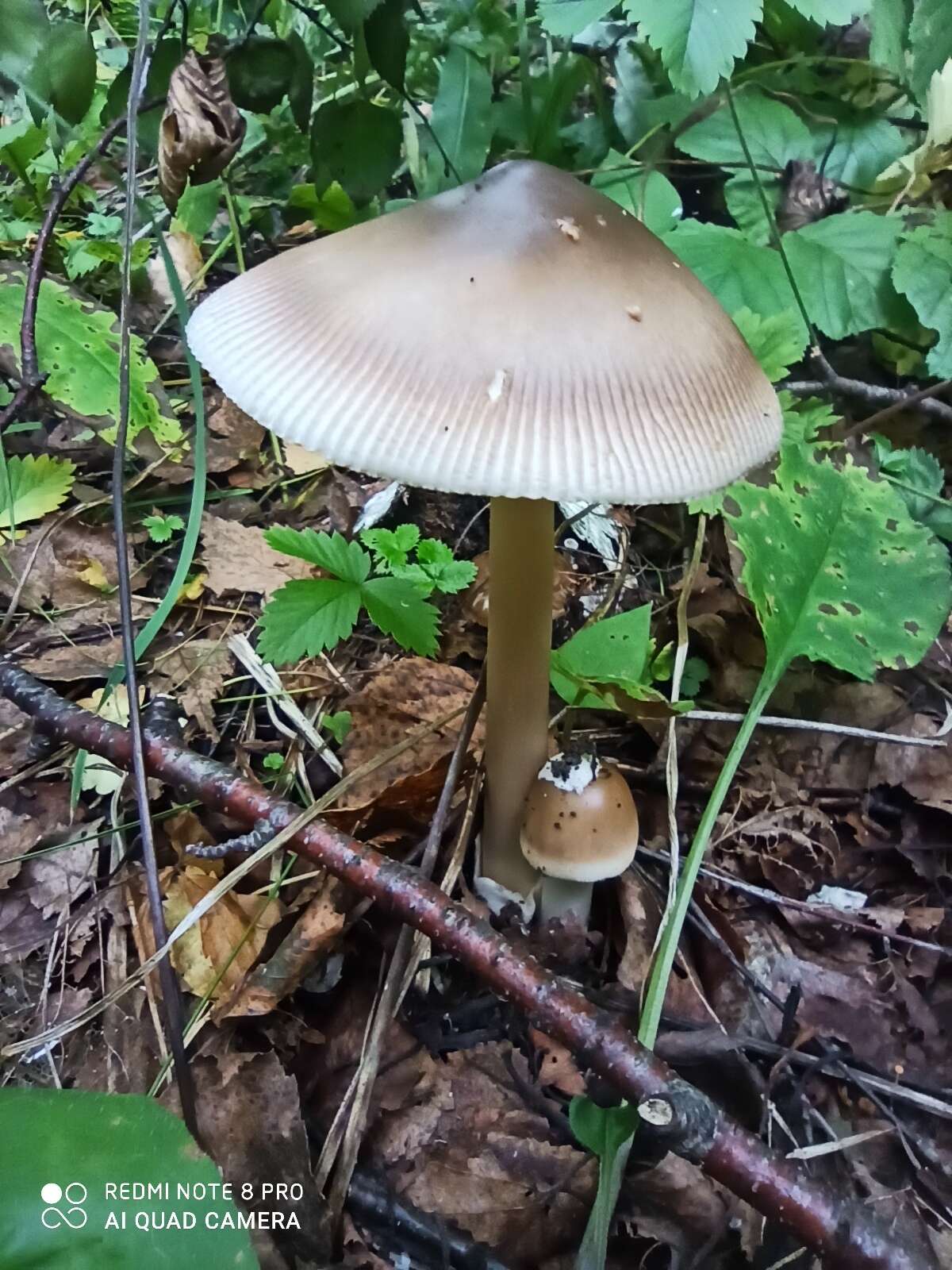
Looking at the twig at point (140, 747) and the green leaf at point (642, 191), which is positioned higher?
the green leaf at point (642, 191)

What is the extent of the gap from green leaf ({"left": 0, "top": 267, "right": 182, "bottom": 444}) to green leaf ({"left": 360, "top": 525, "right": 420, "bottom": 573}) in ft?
2.15

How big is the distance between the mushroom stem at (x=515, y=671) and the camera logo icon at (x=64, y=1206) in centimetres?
92

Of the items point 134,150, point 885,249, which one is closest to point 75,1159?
point 134,150

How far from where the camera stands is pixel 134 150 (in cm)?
149

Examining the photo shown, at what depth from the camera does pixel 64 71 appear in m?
1.54

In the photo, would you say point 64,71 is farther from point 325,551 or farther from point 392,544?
point 392,544

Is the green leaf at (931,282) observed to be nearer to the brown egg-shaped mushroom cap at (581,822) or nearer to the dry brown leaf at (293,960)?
the brown egg-shaped mushroom cap at (581,822)

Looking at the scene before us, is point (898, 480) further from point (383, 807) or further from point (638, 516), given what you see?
point (383, 807)

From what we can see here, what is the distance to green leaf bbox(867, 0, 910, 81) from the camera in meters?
2.27

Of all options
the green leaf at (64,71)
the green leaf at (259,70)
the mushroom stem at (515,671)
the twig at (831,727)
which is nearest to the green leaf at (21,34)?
the green leaf at (64,71)

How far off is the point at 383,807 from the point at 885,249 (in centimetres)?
186

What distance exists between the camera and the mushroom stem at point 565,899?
1661 millimetres

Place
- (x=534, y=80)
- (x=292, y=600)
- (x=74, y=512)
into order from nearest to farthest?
(x=292, y=600) → (x=74, y=512) → (x=534, y=80)

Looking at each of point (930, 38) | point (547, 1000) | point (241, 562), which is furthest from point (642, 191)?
point (547, 1000)
